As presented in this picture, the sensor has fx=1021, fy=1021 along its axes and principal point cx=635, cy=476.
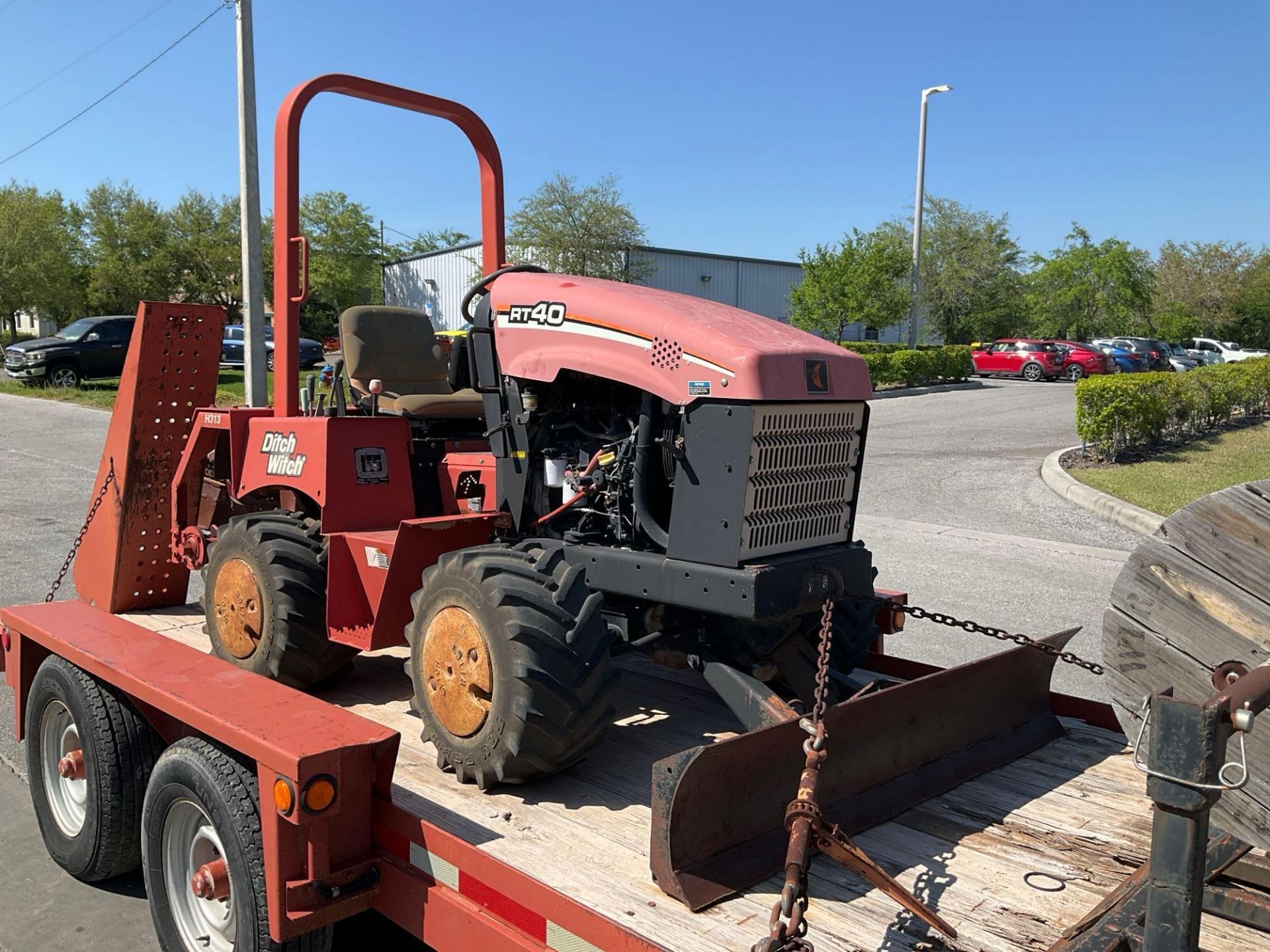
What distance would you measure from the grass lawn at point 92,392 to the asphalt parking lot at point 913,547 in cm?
192

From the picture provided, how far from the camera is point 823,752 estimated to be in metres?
2.50

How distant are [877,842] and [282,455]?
297 cm

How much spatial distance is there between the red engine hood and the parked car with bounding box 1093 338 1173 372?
35006mm

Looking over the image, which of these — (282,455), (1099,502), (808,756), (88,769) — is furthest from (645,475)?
(1099,502)

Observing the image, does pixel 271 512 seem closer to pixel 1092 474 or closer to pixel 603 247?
pixel 1092 474

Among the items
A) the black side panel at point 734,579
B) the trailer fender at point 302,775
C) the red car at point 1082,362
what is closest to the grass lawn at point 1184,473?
the black side panel at point 734,579

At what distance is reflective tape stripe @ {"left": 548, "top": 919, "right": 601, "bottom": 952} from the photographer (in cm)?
221

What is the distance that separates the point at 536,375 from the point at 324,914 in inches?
73.8

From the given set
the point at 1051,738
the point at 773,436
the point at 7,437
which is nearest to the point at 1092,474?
the point at 1051,738

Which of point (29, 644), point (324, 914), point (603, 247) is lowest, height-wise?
point (324, 914)

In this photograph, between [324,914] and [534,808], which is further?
[534,808]

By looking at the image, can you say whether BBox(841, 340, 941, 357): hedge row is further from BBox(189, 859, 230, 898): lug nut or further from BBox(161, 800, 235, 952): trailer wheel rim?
BBox(189, 859, 230, 898): lug nut

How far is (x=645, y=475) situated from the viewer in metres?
3.44

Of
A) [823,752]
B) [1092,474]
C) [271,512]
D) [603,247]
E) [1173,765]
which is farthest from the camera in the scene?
[603,247]
